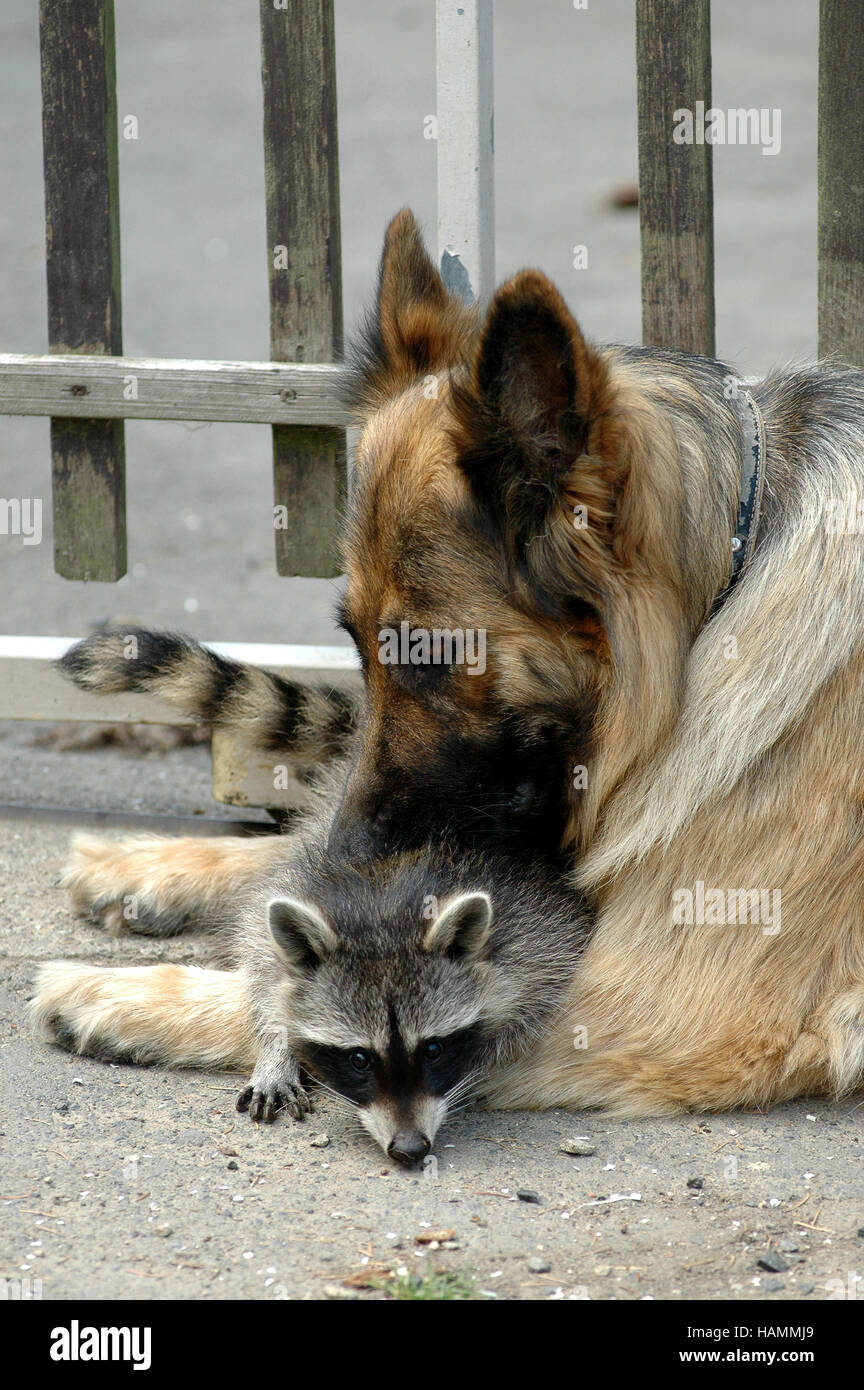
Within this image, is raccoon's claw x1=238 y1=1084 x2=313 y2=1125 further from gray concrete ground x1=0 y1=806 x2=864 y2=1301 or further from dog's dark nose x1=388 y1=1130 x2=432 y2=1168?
dog's dark nose x1=388 y1=1130 x2=432 y2=1168

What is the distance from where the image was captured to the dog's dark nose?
3.44 meters

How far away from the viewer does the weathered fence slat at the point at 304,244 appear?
5.02 metres

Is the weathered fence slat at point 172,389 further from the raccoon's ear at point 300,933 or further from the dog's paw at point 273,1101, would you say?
the dog's paw at point 273,1101

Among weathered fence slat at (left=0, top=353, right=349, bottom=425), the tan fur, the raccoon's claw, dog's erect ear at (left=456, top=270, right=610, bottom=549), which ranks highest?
weathered fence slat at (left=0, top=353, right=349, bottom=425)

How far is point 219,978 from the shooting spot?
4152 mm

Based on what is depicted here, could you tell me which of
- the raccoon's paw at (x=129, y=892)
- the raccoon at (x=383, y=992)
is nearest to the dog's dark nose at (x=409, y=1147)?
the raccoon at (x=383, y=992)

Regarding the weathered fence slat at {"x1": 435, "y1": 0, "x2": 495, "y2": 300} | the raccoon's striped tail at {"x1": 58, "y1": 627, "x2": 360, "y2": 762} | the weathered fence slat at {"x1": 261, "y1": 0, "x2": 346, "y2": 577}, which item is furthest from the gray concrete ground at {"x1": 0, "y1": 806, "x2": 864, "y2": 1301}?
the weathered fence slat at {"x1": 435, "y1": 0, "x2": 495, "y2": 300}

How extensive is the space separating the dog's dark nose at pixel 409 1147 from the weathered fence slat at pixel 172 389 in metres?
2.62

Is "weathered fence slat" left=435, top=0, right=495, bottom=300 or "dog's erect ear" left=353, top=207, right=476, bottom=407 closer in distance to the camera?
"dog's erect ear" left=353, top=207, right=476, bottom=407

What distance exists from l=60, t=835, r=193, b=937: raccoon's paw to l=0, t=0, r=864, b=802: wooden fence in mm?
644

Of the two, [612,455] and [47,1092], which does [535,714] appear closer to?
[612,455]

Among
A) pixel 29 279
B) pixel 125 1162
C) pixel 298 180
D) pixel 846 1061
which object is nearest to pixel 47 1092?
pixel 125 1162

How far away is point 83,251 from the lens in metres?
5.32

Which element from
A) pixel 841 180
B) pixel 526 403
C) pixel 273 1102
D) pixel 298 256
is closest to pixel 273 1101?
pixel 273 1102
